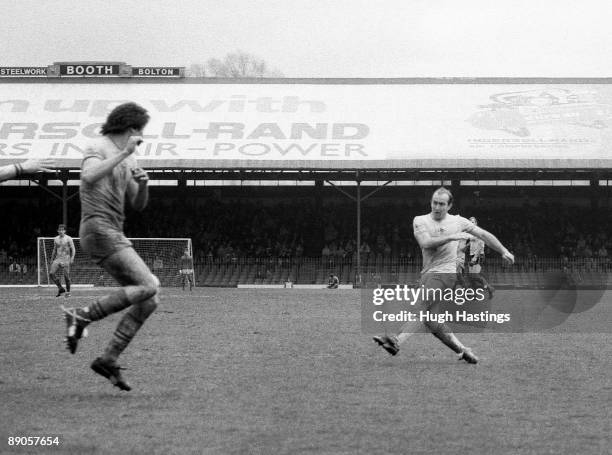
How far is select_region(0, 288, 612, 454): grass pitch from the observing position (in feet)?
18.0

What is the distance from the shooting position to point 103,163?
6859 mm

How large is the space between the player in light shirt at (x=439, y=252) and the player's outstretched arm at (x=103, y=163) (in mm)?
3772

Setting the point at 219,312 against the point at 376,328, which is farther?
the point at 219,312

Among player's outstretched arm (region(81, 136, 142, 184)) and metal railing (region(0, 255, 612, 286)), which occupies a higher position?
metal railing (region(0, 255, 612, 286))

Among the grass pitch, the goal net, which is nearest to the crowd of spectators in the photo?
the goal net

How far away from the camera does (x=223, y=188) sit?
44.0 meters

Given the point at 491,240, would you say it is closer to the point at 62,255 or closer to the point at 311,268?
the point at 62,255

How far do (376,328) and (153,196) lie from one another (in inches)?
1180

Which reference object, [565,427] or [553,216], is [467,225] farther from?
[553,216]

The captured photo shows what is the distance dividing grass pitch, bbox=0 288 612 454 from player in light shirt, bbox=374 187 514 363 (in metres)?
0.23

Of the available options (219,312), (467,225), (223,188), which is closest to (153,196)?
(223,188)

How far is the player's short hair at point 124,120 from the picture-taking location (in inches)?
283
